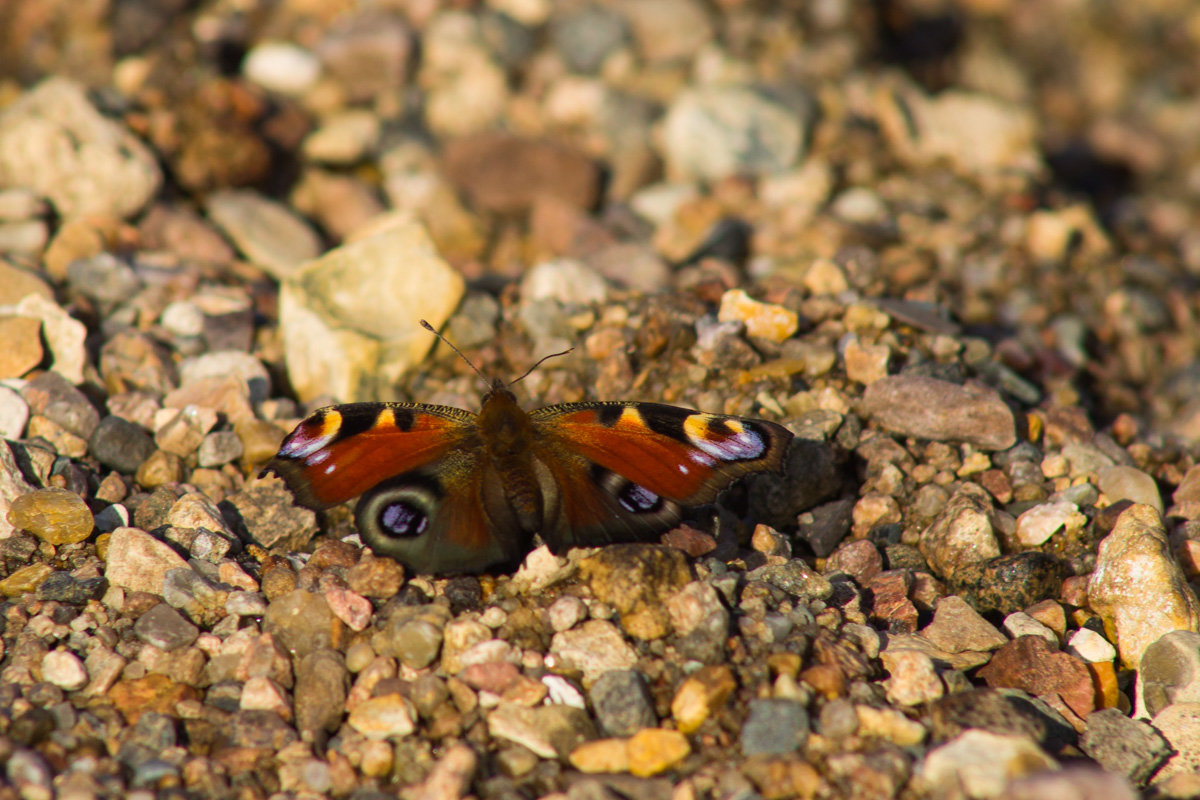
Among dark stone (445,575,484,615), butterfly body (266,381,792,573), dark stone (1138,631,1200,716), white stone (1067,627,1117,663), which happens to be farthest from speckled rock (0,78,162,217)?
dark stone (1138,631,1200,716)

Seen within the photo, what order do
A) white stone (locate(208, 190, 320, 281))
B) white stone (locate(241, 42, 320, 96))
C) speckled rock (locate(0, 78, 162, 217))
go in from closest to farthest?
speckled rock (locate(0, 78, 162, 217)) < white stone (locate(208, 190, 320, 281)) < white stone (locate(241, 42, 320, 96))

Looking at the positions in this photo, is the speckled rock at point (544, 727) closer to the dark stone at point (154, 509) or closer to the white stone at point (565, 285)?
the dark stone at point (154, 509)

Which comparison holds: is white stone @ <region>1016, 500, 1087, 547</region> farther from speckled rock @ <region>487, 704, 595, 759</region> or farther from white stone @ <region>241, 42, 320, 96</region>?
white stone @ <region>241, 42, 320, 96</region>

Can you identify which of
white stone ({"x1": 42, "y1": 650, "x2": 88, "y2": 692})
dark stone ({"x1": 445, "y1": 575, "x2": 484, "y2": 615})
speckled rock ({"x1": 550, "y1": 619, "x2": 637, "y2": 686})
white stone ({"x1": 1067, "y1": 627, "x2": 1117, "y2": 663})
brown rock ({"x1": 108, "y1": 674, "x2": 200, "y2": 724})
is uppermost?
white stone ({"x1": 1067, "y1": 627, "x2": 1117, "y2": 663})

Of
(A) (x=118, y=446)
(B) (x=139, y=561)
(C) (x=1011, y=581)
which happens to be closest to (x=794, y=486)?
(C) (x=1011, y=581)

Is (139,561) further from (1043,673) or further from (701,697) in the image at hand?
(1043,673)

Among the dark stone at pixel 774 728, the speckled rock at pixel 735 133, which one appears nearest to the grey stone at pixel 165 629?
the dark stone at pixel 774 728

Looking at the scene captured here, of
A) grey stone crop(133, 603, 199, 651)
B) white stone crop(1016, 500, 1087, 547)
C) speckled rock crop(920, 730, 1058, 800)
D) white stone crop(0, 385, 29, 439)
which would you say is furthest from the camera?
white stone crop(0, 385, 29, 439)

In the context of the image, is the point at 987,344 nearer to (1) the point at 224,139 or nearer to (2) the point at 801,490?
(2) the point at 801,490

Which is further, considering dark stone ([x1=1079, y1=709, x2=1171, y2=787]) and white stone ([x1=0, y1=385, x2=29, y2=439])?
white stone ([x1=0, y1=385, x2=29, y2=439])
